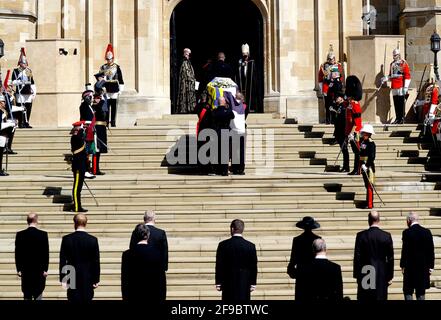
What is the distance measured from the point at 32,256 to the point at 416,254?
Answer: 5.27 meters

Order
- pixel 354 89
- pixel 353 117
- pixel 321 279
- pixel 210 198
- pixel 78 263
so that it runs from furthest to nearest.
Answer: pixel 354 89 < pixel 353 117 < pixel 210 198 < pixel 78 263 < pixel 321 279

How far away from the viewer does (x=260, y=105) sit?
87.3 ft

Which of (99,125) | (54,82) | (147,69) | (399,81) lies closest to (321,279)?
(99,125)

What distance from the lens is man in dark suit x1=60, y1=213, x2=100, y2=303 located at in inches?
424

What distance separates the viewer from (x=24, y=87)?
23.7m

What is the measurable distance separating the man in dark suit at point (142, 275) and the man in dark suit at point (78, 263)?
88 cm

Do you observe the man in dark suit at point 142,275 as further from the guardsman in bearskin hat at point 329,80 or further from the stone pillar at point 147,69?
the stone pillar at point 147,69

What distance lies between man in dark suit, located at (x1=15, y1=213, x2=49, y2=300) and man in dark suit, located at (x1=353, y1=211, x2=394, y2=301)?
13.9 feet

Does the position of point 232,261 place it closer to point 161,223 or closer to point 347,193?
point 161,223

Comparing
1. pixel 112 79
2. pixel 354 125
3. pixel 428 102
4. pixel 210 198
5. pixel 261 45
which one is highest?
pixel 261 45

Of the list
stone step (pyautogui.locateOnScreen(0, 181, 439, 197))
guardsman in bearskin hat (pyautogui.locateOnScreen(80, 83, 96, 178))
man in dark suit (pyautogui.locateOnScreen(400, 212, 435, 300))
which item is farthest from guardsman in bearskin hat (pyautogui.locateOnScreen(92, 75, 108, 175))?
man in dark suit (pyautogui.locateOnScreen(400, 212, 435, 300))

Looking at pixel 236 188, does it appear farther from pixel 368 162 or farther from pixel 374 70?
pixel 374 70
